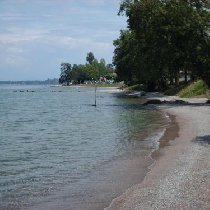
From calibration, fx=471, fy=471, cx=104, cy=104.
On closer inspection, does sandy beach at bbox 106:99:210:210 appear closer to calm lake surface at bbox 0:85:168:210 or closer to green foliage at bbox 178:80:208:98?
calm lake surface at bbox 0:85:168:210

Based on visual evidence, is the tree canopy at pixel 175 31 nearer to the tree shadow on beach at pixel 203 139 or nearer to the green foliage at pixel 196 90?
the green foliage at pixel 196 90

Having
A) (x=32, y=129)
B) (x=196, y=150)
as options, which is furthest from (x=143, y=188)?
(x=32, y=129)

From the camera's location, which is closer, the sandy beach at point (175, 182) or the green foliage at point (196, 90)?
the sandy beach at point (175, 182)

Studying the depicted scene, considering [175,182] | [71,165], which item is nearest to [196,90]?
[71,165]

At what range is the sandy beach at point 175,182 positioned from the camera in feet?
36.2

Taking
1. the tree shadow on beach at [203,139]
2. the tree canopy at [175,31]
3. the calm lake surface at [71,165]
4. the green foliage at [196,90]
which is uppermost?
the tree canopy at [175,31]

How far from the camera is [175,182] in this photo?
516 inches

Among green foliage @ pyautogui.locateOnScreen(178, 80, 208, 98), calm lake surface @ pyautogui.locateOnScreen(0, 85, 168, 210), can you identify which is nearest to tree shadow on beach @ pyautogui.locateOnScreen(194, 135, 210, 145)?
calm lake surface @ pyautogui.locateOnScreen(0, 85, 168, 210)

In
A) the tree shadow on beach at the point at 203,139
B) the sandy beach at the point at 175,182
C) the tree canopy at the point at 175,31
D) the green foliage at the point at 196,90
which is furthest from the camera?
the green foliage at the point at 196,90

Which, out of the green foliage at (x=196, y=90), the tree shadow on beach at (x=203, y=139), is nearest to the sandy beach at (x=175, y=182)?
the tree shadow on beach at (x=203, y=139)

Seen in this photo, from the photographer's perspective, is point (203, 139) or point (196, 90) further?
point (196, 90)

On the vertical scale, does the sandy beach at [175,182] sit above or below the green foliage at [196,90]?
below

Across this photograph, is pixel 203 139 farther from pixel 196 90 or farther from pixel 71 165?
pixel 196 90

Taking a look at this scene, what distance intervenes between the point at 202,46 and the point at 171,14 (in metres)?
5.00
